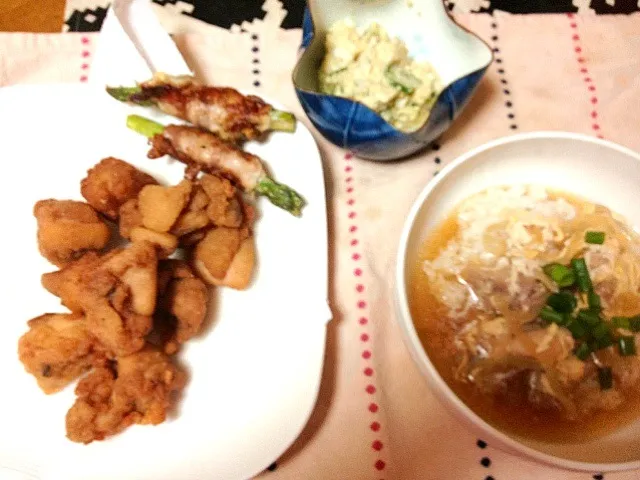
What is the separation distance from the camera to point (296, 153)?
1148mm

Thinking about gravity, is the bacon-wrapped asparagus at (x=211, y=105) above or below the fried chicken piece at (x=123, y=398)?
above

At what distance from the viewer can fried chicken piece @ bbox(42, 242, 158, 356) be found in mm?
916

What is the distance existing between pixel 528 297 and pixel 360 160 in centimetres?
44

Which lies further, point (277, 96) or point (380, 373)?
point (277, 96)

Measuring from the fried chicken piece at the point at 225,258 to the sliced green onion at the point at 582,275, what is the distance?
0.56 metres

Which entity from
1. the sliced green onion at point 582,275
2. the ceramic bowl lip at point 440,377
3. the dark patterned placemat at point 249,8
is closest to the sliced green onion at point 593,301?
the sliced green onion at point 582,275

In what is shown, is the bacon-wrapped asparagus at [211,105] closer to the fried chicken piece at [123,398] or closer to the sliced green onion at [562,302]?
the fried chicken piece at [123,398]

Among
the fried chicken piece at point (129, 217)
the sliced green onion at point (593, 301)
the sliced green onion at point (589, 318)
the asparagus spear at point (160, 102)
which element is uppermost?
the asparagus spear at point (160, 102)

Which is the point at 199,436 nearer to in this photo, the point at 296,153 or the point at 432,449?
the point at 432,449

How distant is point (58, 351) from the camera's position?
0.92 m

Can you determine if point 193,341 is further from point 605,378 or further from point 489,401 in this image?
point 605,378

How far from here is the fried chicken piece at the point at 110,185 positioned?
1.03m

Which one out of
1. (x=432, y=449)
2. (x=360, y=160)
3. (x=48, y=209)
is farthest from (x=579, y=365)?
(x=48, y=209)

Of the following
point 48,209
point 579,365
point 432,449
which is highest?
point 48,209
